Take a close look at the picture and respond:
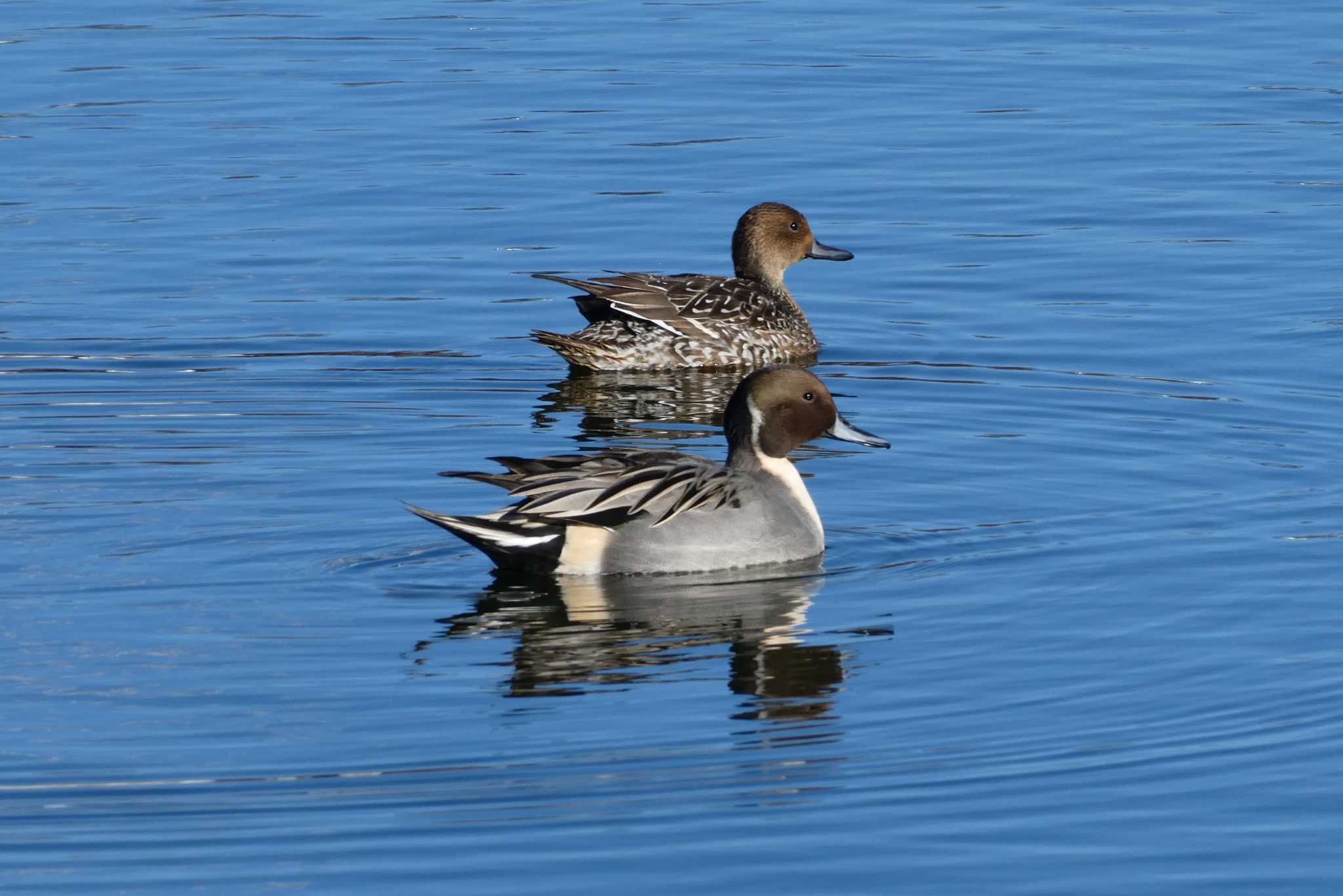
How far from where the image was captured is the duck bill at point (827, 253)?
1586 cm

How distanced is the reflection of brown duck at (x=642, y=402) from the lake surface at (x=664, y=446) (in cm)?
8

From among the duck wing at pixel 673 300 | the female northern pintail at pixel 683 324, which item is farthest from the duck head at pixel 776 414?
the duck wing at pixel 673 300

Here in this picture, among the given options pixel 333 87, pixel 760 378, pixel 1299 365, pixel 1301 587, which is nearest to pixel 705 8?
pixel 333 87

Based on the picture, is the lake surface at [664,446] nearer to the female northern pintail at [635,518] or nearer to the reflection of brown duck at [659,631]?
the reflection of brown duck at [659,631]

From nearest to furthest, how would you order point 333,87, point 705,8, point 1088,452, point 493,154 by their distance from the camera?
point 1088,452 < point 493,154 < point 333,87 < point 705,8

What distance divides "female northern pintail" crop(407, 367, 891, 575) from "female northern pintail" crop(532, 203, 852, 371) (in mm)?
4204

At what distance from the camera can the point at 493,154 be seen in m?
19.3

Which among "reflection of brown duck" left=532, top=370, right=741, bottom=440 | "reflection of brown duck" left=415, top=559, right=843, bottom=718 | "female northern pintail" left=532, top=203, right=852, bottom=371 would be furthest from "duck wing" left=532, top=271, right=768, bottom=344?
"reflection of brown duck" left=415, top=559, right=843, bottom=718

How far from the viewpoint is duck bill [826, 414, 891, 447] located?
11.0 m

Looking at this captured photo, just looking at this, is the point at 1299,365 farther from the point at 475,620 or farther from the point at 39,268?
the point at 39,268

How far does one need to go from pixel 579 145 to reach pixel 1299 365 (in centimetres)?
772

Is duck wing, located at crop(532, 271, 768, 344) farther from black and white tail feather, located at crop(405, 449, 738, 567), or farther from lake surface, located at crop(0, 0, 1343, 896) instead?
black and white tail feather, located at crop(405, 449, 738, 567)

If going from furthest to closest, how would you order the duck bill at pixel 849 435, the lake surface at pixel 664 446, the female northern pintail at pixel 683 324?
1. the female northern pintail at pixel 683 324
2. the duck bill at pixel 849 435
3. the lake surface at pixel 664 446

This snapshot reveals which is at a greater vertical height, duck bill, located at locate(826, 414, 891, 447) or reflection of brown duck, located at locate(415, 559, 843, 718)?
duck bill, located at locate(826, 414, 891, 447)
